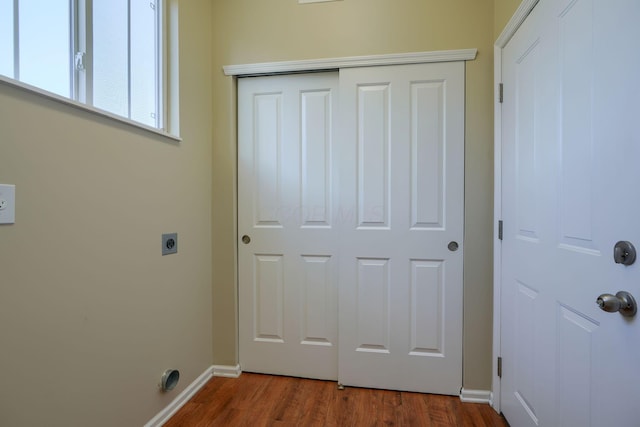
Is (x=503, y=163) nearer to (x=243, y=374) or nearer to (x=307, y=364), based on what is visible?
(x=307, y=364)

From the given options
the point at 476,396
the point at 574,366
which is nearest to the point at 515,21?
the point at 574,366

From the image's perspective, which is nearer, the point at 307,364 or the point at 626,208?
the point at 626,208

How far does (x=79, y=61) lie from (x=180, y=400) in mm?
1809

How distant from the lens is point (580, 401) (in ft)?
3.14

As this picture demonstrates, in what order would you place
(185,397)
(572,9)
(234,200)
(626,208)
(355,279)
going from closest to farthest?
(626,208) < (572,9) < (185,397) < (355,279) < (234,200)

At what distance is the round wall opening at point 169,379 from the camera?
5.04 ft

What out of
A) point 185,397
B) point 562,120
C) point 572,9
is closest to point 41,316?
point 185,397

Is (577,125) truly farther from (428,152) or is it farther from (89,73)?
(89,73)

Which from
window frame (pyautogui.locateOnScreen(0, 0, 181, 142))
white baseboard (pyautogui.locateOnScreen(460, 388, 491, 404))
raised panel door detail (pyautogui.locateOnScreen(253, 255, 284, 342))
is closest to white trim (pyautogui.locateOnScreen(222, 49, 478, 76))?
window frame (pyautogui.locateOnScreen(0, 0, 181, 142))

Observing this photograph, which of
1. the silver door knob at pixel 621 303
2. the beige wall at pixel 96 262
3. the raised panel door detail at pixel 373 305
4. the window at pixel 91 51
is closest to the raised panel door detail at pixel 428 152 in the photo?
the raised panel door detail at pixel 373 305

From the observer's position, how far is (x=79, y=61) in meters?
1.18

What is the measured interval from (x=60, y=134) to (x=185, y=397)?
1.56 metres

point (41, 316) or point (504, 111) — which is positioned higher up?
point (504, 111)

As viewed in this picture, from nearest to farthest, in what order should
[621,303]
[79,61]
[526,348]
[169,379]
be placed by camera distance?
[621,303]
[79,61]
[526,348]
[169,379]
